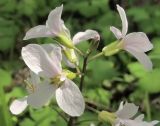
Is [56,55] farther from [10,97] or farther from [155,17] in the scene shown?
[155,17]

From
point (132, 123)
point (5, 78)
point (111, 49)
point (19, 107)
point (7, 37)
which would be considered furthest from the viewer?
point (7, 37)

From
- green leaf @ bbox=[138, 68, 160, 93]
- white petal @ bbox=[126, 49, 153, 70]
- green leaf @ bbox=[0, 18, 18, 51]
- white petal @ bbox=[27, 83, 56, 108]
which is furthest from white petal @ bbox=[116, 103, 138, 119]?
green leaf @ bbox=[0, 18, 18, 51]

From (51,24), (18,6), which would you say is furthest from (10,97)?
(51,24)

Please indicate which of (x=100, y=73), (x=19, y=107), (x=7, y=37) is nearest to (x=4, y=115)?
(x=19, y=107)

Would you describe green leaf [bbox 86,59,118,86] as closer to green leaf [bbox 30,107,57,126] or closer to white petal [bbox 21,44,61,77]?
green leaf [bbox 30,107,57,126]

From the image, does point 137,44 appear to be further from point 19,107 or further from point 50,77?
point 19,107

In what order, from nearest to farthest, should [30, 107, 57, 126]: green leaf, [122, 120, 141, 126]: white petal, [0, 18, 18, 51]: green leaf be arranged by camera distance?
[122, 120, 141, 126]: white petal
[30, 107, 57, 126]: green leaf
[0, 18, 18, 51]: green leaf

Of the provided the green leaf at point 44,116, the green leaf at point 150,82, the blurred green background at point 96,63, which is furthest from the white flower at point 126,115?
the green leaf at point 150,82

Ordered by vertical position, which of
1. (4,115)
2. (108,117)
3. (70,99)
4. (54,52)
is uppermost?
(54,52)
